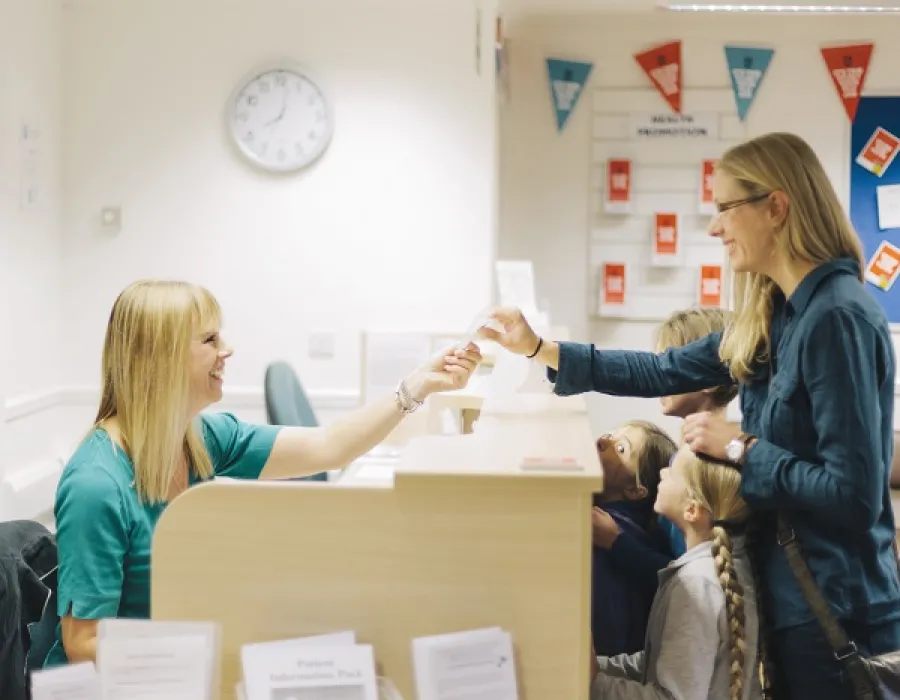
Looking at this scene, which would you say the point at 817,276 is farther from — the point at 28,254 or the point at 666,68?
the point at 666,68

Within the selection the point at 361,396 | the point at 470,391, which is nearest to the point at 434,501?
the point at 470,391

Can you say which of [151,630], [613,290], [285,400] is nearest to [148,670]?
[151,630]

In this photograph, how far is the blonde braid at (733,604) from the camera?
4.46 feet

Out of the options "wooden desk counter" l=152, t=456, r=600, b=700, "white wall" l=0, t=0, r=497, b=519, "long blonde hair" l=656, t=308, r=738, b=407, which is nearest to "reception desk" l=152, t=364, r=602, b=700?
"wooden desk counter" l=152, t=456, r=600, b=700

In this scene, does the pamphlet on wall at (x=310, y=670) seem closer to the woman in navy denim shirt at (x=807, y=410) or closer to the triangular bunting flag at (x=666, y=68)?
the woman in navy denim shirt at (x=807, y=410)

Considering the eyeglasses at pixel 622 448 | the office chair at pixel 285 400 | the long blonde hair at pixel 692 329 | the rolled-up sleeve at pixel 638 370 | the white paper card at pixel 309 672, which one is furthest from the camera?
the office chair at pixel 285 400

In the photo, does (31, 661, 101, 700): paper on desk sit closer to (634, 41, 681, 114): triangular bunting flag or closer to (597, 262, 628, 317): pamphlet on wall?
(597, 262, 628, 317): pamphlet on wall

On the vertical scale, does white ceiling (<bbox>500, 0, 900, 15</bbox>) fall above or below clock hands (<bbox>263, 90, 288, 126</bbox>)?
above

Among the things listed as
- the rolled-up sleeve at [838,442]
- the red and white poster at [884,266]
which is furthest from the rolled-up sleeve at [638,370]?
the red and white poster at [884,266]

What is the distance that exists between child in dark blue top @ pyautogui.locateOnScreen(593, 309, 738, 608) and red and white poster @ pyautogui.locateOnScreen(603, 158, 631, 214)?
99.6 inches

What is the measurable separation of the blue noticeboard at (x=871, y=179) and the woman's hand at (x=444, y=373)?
3.37m

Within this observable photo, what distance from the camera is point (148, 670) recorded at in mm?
1107

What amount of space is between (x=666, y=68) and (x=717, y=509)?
11.8ft

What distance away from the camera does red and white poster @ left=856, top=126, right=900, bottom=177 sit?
465 cm
